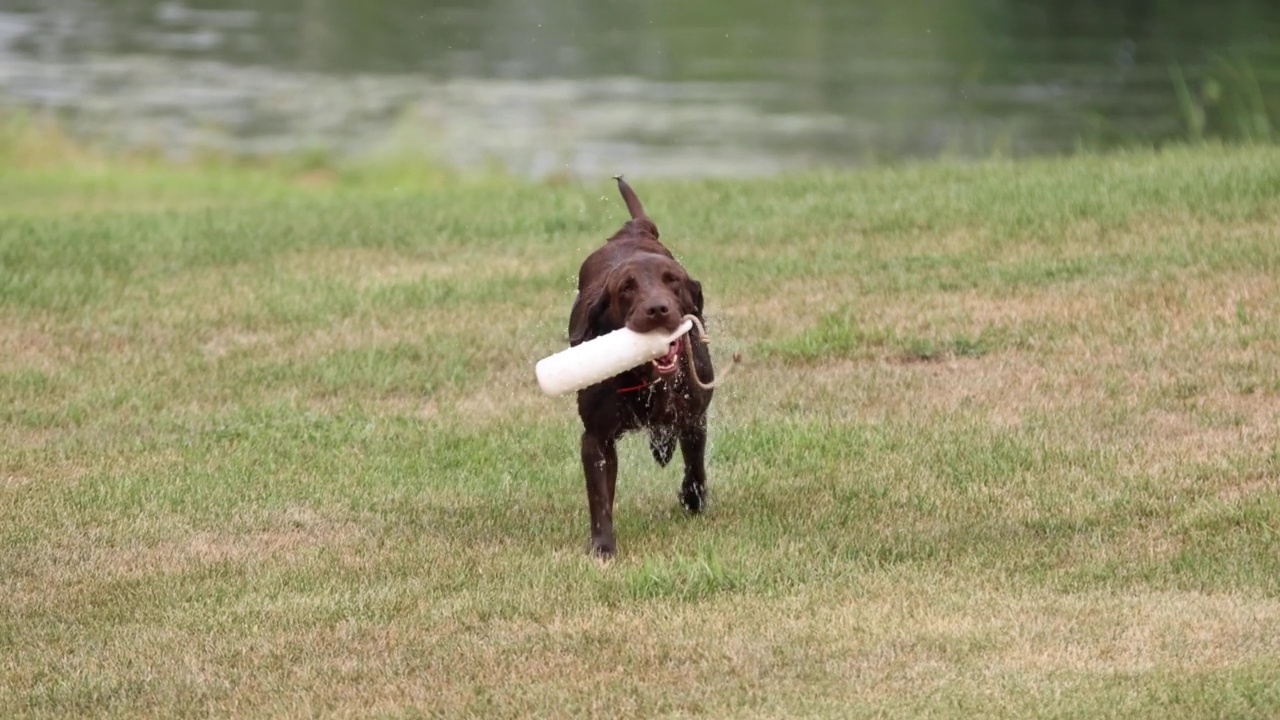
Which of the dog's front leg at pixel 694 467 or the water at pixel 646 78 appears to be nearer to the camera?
the dog's front leg at pixel 694 467

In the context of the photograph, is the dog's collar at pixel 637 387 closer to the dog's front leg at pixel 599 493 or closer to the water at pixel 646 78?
the dog's front leg at pixel 599 493

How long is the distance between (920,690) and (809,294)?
687 cm

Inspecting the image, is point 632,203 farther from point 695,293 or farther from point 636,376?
point 636,376

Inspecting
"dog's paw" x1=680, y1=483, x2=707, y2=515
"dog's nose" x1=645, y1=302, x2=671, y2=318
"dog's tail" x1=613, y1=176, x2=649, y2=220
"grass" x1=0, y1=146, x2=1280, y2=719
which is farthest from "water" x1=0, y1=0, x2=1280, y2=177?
"dog's nose" x1=645, y1=302, x2=671, y2=318

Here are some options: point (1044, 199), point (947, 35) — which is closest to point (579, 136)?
point (947, 35)

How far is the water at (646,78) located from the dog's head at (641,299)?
1308cm

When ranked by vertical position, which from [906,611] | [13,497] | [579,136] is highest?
[906,611]

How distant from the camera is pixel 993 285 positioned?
12.6 meters

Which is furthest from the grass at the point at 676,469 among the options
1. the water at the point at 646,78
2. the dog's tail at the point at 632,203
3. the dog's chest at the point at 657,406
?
the water at the point at 646,78

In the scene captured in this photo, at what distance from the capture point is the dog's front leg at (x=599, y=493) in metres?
7.76

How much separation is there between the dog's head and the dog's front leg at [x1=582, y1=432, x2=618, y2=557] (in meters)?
0.44

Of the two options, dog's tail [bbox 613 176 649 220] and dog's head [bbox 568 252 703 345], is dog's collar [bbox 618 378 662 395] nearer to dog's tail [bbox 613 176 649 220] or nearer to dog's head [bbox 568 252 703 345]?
dog's head [bbox 568 252 703 345]

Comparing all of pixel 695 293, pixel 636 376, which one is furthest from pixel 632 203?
pixel 636 376

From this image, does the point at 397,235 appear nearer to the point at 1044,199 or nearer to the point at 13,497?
the point at 1044,199
